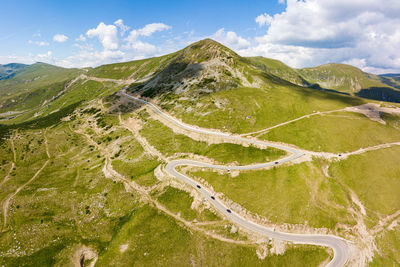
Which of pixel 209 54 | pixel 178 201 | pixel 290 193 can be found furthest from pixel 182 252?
pixel 209 54

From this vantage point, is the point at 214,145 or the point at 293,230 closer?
the point at 293,230

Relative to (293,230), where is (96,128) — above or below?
above

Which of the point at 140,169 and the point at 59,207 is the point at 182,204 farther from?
the point at 59,207

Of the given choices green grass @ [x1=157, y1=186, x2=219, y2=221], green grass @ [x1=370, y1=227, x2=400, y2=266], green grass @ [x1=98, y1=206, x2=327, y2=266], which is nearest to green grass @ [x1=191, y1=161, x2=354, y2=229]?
green grass @ [x1=370, y1=227, x2=400, y2=266]

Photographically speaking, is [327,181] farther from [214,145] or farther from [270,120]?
[214,145]

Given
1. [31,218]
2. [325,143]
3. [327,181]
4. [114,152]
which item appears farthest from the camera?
[114,152]

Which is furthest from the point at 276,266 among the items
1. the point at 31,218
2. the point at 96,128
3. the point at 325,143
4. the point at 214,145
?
the point at 96,128

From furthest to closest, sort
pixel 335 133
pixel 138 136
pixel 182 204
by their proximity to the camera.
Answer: pixel 138 136
pixel 335 133
pixel 182 204
